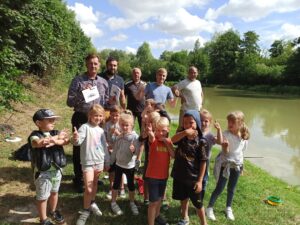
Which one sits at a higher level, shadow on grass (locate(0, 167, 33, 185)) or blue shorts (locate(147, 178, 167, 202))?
blue shorts (locate(147, 178, 167, 202))

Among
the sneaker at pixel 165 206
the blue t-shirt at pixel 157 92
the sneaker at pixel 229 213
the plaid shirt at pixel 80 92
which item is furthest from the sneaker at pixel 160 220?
the blue t-shirt at pixel 157 92

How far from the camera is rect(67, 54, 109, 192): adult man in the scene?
456 centimetres

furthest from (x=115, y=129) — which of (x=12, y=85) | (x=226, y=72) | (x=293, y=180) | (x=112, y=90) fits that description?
(x=226, y=72)

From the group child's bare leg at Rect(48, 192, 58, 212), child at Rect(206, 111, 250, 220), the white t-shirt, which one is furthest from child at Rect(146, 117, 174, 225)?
the white t-shirt

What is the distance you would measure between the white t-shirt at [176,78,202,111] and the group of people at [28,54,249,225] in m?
1.43

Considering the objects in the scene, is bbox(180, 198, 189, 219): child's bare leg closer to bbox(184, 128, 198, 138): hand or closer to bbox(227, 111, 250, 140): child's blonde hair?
bbox(184, 128, 198, 138): hand

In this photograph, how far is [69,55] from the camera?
1981 cm

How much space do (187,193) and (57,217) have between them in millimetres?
1642

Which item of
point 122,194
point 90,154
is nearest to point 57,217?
point 90,154

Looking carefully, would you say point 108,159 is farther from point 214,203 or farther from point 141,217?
point 214,203

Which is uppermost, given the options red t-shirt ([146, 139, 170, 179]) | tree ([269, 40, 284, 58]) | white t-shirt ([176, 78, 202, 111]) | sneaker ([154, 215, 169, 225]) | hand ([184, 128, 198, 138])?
tree ([269, 40, 284, 58])

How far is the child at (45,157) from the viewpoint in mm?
3652

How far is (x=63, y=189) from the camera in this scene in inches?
191

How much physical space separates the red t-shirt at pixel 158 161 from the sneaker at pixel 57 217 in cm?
121
